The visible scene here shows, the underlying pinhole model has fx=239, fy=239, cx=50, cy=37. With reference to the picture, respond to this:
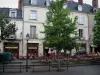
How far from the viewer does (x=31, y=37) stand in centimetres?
4106

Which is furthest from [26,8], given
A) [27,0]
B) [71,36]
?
[71,36]

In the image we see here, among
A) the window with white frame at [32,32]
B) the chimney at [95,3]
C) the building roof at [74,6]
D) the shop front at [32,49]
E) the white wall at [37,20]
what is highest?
the chimney at [95,3]

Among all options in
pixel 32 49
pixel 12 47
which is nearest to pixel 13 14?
pixel 12 47

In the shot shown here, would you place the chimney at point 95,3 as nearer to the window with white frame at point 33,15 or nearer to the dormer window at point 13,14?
the window with white frame at point 33,15

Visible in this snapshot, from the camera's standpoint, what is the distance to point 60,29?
867 inches

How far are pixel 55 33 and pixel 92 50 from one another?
2538 cm

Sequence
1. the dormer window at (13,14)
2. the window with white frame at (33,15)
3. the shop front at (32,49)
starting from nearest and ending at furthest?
the shop front at (32,49)
the dormer window at (13,14)
the window with white frame at (33,15)

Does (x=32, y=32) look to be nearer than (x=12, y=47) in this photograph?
No

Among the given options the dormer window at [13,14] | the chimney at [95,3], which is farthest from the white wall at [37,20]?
the chimney at [95,3]

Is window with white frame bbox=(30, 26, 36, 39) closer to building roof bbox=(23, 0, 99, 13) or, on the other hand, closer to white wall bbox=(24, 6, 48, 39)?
white wall bbox=(24, 6, 48, 39)

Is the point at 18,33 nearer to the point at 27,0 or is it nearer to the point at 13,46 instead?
the point at 13,46

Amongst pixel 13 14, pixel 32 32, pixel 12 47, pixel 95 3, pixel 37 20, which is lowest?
pixel 12 47

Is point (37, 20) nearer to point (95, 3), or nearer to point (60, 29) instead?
point (95, 3)

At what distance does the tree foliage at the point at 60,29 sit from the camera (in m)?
22.1
